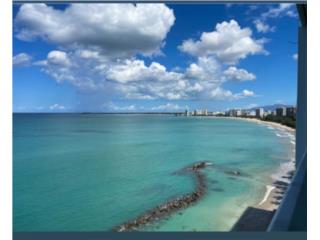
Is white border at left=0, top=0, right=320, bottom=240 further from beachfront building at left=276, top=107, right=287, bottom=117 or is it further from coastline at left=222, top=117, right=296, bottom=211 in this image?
beachfront building at left=276, top=107, right=287, bottom=117

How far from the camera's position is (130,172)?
1645 centimetres

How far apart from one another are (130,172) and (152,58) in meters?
18.7

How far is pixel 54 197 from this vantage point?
13141mm

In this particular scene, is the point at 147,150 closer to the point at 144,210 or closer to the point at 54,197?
the point at 54,197

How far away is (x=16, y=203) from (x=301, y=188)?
40.3ft

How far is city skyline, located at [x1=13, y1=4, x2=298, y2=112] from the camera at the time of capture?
96.8 feet

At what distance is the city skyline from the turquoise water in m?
3.48

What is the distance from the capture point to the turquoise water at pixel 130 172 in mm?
9945

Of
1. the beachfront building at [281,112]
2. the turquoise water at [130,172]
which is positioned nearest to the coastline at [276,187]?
the turquoise water at [130,172]

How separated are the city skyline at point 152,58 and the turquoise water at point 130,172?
3.48 m

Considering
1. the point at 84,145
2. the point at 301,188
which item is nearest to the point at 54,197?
the point at 84,145
